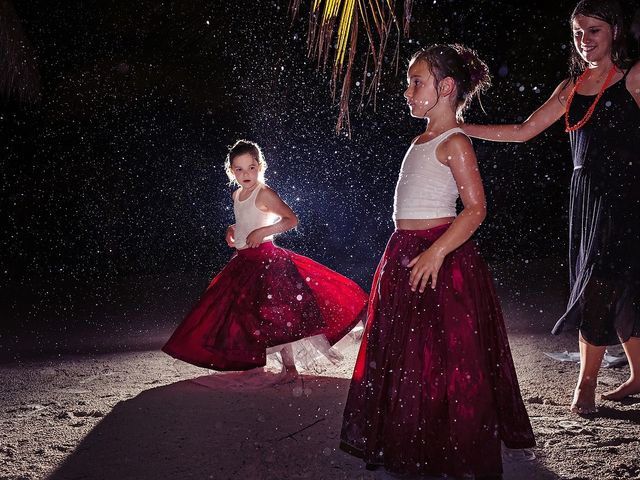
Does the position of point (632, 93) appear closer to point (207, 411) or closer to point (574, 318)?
point (574, 318)

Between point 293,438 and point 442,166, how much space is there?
132 centimetres

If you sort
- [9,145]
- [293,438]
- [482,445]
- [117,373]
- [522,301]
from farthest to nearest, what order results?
[9,145] → [522,301] → [117,373] → [293,438] → [482,445]

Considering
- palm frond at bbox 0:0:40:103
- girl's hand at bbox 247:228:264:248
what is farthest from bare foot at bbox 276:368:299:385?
palm frond at bbox 0:0:40:103

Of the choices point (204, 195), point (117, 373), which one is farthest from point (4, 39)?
point (204, 195)

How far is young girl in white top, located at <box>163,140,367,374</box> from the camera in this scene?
129 inches

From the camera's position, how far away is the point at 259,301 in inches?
132

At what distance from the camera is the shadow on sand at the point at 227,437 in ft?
7.59

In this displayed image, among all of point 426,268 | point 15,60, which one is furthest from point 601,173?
point 15,60

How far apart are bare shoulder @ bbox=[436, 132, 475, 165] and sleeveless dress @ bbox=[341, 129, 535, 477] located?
149 mm

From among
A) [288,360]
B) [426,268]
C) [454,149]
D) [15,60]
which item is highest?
[15,60]

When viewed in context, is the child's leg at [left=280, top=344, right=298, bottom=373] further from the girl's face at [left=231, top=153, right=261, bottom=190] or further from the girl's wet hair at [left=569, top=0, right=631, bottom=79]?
the girl's wet hair at [left=569, top=0, right=631, bottom=79]

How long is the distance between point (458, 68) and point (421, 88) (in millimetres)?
154

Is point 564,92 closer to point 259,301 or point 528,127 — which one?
point 528,127

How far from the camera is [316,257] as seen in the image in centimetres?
1002
